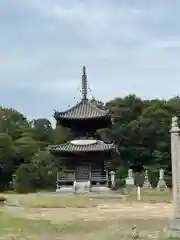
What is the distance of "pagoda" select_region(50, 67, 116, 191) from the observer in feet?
132

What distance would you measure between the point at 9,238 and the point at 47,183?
38.3m

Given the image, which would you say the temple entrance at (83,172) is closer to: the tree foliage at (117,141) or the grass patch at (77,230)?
the tree foliage at (117,141)

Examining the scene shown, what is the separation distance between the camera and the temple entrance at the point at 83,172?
134ft

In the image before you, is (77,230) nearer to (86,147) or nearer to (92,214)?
(92,214)

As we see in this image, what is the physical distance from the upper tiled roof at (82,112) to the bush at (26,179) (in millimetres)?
7740

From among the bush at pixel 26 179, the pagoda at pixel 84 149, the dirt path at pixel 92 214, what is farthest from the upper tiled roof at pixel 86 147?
the dirt path at pixel 92 214

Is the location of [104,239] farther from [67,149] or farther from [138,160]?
[138,160]

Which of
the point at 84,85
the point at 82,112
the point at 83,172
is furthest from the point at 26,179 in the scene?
the point at 84,85

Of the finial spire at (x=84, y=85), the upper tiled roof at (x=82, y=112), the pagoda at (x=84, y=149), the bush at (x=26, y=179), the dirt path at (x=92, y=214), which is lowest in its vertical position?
the dirt path at (x=92, y=214)

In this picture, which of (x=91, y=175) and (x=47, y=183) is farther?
(x=47, y=183)

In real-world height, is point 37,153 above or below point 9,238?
above

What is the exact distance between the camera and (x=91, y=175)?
1599 inches

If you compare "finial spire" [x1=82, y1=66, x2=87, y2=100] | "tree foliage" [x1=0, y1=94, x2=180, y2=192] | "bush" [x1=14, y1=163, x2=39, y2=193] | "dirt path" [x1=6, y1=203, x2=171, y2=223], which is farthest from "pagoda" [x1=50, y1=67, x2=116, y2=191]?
"dirt path" [x1=6, y1=203, x2=171, y2=223]

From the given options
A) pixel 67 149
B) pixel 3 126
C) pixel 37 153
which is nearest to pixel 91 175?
pixel 67 149
